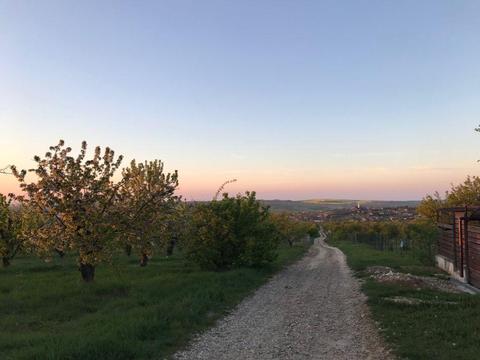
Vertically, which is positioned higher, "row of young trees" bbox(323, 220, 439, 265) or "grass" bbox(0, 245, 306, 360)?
"grass" bbox(0, 245, 306, 360)

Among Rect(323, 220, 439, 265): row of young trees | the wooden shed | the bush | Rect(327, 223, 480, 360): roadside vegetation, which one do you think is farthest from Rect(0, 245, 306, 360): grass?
Rect(323, 220, 439, 265): row of young trees

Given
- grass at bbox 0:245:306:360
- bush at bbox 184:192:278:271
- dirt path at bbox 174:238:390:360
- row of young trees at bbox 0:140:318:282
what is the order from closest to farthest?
grass at bbox 0:245:306:360 → dirt path at bbox 174:238:390:360 → row of young trees at bbox 0:140:318:282 → bush at bbox 184:192:278:271

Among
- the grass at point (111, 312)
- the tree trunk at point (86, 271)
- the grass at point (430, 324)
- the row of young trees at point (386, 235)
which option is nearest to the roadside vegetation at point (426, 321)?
the grass at point (430, 324)

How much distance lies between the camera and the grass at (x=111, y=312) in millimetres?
9031

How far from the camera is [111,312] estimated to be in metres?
12.9

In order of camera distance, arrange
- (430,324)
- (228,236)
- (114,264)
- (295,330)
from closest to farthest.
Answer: (430,324), (295,330), (114,264), (228,236)

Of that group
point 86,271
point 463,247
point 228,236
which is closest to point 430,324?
point 463,247

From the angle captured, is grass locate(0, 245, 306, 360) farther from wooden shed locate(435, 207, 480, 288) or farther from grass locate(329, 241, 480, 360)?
wooden shed locate(435, 207, 480, 288)

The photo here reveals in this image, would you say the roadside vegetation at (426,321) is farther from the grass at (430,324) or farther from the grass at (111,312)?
the grass at (111,312)

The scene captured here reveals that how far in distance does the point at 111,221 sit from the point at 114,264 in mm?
1757

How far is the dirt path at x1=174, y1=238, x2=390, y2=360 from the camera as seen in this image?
9266 mm

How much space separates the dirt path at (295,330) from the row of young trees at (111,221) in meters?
6.29

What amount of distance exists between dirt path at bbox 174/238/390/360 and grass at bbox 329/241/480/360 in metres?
0.44

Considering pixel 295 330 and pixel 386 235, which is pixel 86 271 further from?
pixel 386 235
